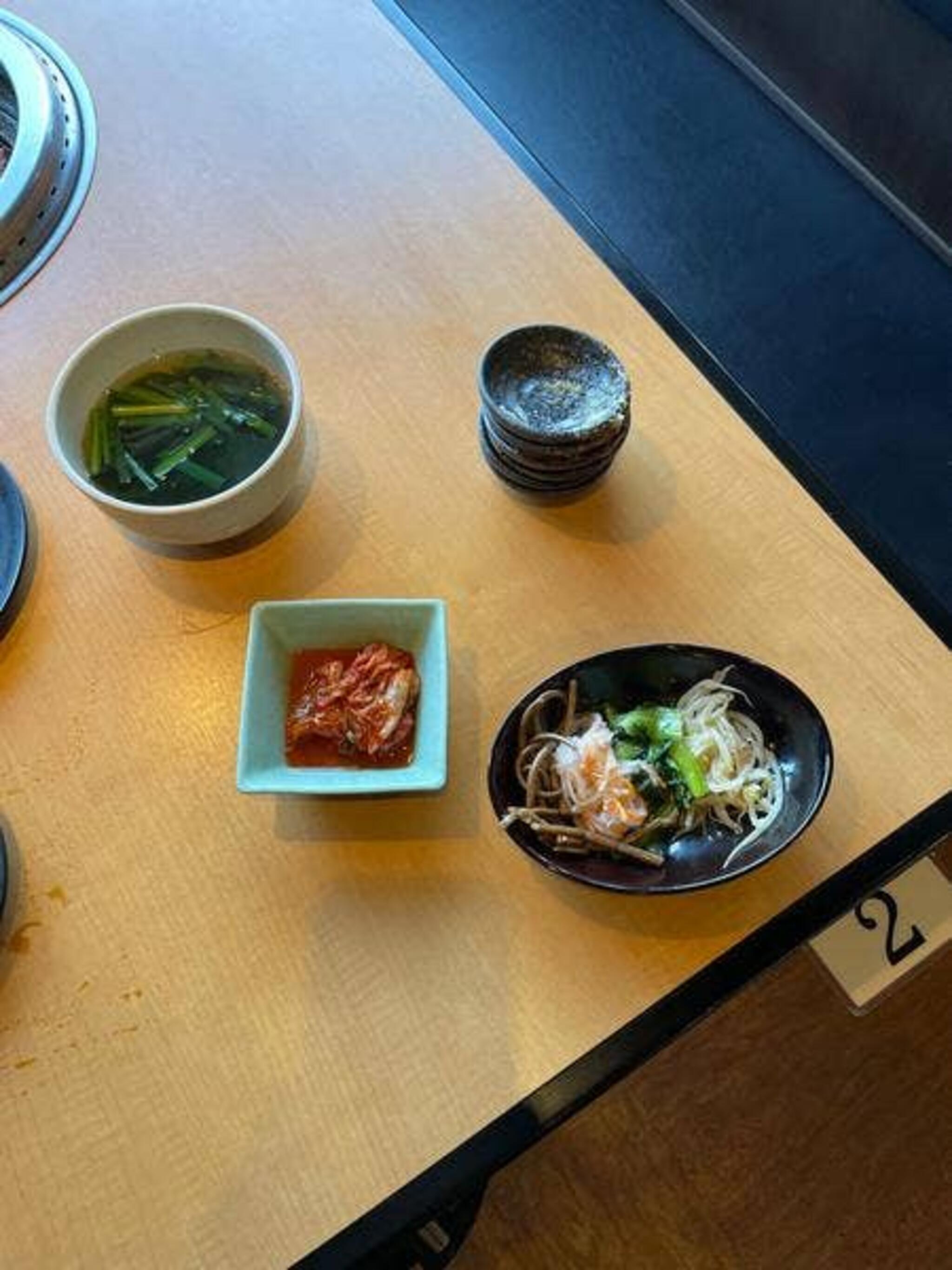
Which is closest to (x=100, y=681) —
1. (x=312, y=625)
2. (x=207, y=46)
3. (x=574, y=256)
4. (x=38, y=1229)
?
(x=312, y=625)

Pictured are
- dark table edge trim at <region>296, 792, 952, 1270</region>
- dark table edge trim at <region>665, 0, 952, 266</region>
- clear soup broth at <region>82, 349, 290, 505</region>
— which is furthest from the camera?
dark table edge trim at <region>665, 0, 952, 266</region>

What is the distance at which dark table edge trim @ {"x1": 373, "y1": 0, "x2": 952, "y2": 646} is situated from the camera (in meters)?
1.19

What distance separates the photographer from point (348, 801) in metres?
1.11

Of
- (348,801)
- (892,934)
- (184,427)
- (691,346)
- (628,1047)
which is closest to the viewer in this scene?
(628,1047)

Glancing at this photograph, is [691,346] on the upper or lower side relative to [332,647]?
upper

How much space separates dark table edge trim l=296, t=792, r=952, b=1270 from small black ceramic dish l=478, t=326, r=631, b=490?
46 cm

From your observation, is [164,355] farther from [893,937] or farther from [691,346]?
[893,937]

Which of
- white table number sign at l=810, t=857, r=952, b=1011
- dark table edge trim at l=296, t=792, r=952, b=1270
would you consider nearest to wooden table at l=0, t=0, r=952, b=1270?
dark table edge trim at l=296, t=792, r=952, b=1270

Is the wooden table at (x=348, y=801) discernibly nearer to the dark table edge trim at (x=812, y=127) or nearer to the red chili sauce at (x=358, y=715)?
the red chili sauce at (x=358, y=715)

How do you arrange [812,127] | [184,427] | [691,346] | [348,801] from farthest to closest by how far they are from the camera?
[812,127] < [691,346] < [184,427] < [348,801]

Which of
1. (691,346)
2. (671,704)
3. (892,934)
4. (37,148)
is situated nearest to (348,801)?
(671,704)

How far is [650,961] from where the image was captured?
3.41 ft

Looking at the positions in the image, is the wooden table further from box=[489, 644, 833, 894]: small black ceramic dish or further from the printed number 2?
the printed number 2

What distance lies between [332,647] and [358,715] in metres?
0.09
